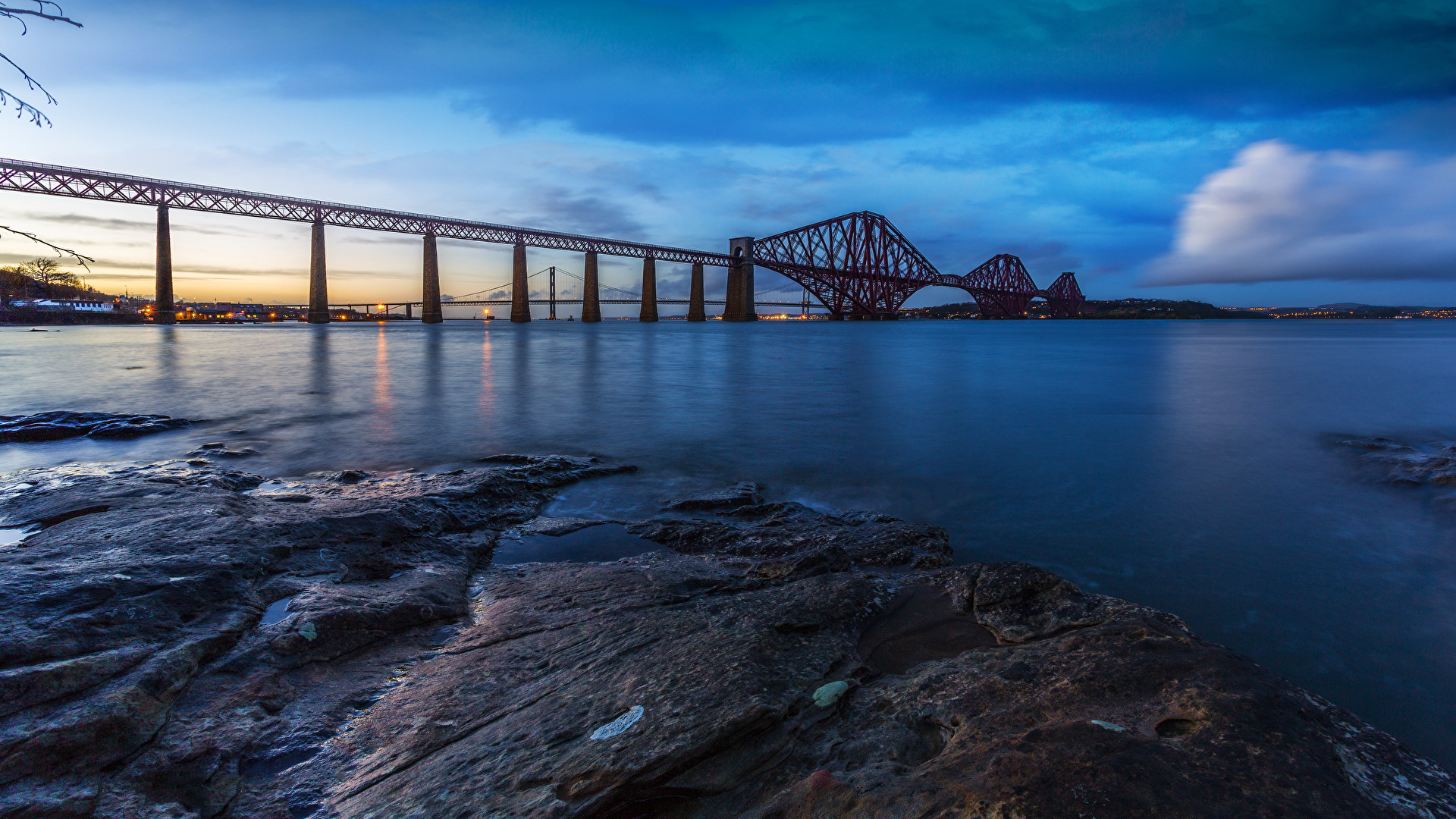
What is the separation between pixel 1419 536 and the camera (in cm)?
438

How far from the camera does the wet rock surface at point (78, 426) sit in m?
6.89

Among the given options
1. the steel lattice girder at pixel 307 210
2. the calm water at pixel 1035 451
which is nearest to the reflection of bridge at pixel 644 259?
the steel lattice girder at pixel 307 210

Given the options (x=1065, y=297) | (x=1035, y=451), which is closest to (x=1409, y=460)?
(x=1035, y=451)

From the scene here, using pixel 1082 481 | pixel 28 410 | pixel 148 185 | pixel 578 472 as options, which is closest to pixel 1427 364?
pixel 1082 481

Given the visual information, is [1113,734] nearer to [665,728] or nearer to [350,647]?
[665,728]

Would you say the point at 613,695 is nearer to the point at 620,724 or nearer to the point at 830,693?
the point at 620,724

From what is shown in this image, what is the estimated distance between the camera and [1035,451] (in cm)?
760

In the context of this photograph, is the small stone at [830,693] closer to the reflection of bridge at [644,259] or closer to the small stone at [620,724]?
the small stone at [620,724]

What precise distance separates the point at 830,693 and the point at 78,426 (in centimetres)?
974

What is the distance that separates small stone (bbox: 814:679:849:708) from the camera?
1859 millimetres

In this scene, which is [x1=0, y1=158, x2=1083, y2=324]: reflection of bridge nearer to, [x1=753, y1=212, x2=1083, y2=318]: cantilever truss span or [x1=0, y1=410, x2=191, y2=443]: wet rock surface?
[x1=753, y1=212, x2=1083, y2=318]: cantilever truss span

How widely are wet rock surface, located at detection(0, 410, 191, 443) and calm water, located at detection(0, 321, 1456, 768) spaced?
388mm

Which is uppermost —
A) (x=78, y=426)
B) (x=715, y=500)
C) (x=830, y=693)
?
(x=78, y=426)

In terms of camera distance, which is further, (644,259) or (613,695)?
(644,259)
